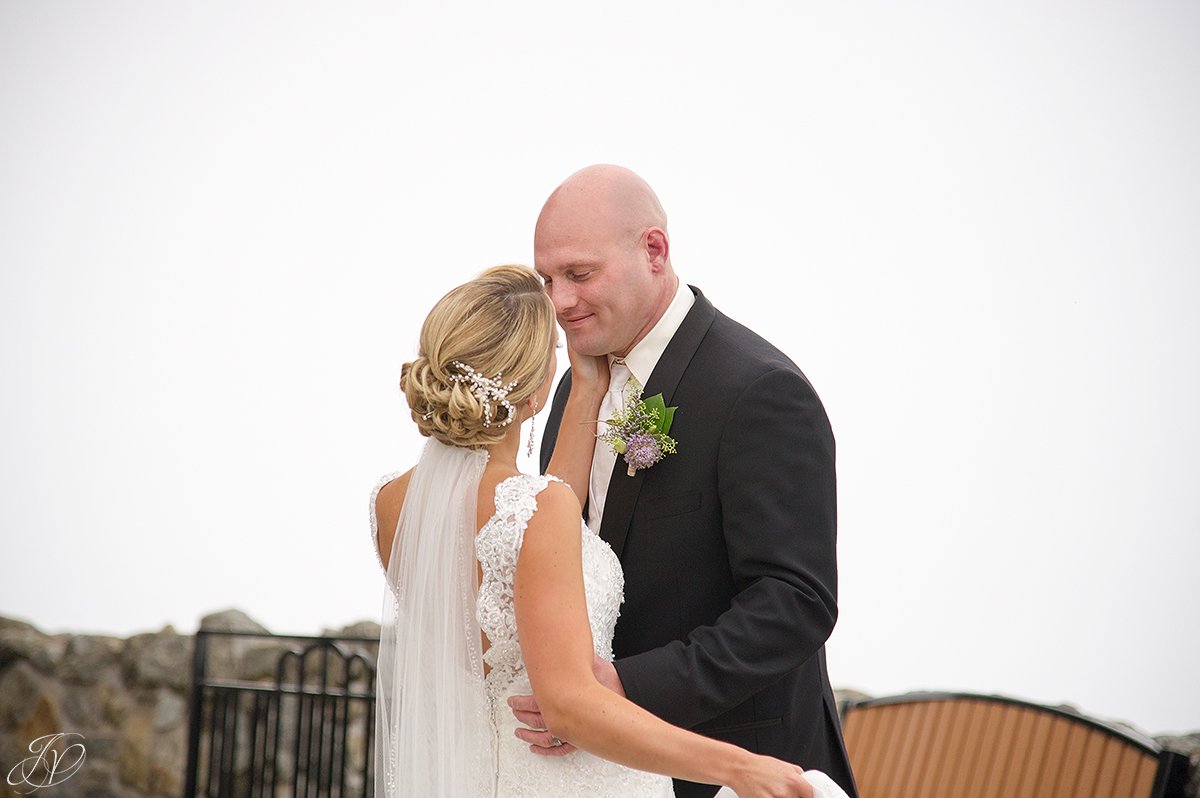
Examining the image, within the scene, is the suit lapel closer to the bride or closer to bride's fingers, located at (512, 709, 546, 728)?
the bride

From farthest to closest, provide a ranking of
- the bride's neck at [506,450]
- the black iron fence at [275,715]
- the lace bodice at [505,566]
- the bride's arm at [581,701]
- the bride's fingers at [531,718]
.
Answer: the black iron fence at [275,715], the bride's neck at [506,450], the bride's fingers at [531,718], the lace bodice at [505,566], the bride's arm at [581,701]

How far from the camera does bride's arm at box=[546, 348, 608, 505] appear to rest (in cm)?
275

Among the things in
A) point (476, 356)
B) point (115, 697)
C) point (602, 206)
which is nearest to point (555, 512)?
point (476, 356)

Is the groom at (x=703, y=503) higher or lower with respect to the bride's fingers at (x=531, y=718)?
higher

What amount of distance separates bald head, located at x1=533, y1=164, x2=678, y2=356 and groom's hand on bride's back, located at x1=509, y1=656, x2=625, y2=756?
0.82 meters

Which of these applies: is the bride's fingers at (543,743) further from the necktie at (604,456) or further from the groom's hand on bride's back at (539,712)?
the necktie at (604,456)

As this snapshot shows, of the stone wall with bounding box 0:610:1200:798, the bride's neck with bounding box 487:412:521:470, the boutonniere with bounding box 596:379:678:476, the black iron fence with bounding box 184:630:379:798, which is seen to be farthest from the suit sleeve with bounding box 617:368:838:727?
the stone wall with bounding box 0:610:1200:798

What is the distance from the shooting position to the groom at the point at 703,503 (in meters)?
2.30

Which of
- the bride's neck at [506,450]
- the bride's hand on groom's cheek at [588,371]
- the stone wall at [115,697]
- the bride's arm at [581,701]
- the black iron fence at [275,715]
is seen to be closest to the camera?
the bride's arm at [581,701]

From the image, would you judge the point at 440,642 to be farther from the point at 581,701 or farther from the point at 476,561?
the point at 581,701

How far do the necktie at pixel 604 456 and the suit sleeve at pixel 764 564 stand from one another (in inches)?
13.6

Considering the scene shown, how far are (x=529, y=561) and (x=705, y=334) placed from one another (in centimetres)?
86

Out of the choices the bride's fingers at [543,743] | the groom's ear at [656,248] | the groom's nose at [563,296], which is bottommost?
the bride's fingers at [543,743]

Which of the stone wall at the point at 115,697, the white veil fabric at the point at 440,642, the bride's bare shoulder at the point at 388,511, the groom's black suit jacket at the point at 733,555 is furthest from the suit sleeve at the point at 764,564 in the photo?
the stone wall at the point at 115,697
